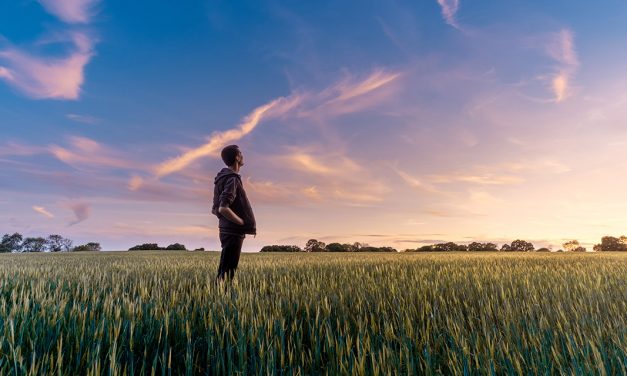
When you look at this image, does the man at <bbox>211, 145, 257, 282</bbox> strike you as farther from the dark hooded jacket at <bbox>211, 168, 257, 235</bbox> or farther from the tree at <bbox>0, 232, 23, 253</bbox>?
the tree at <bbox>0, 232, 23, 253</bbox>

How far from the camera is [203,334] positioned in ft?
9.57

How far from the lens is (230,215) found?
15.8 ft

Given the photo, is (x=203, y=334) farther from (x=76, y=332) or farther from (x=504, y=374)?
(x=504, y=374)

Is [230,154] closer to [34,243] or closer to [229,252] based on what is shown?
[229,252]

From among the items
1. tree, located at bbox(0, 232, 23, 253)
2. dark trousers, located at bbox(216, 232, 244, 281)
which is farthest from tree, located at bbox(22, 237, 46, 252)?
dark trousers, located at bbox(216, 232, 244, 281)

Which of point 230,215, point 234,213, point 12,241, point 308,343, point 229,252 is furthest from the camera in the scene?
point 12,241

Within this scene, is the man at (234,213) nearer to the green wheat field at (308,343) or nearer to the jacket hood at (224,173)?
the jacket hood at (224,173)

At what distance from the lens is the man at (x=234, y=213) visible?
510 centimetres

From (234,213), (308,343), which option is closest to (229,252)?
(234,213)

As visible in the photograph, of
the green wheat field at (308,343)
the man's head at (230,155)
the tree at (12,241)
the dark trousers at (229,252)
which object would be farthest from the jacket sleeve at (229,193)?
the tree at (12,241)

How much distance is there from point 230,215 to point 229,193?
0.95ft

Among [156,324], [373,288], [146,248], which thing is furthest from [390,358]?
[146,248]

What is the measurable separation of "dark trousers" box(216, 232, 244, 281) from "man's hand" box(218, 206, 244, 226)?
0.30 m

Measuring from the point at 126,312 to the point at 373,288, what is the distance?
284 cm
